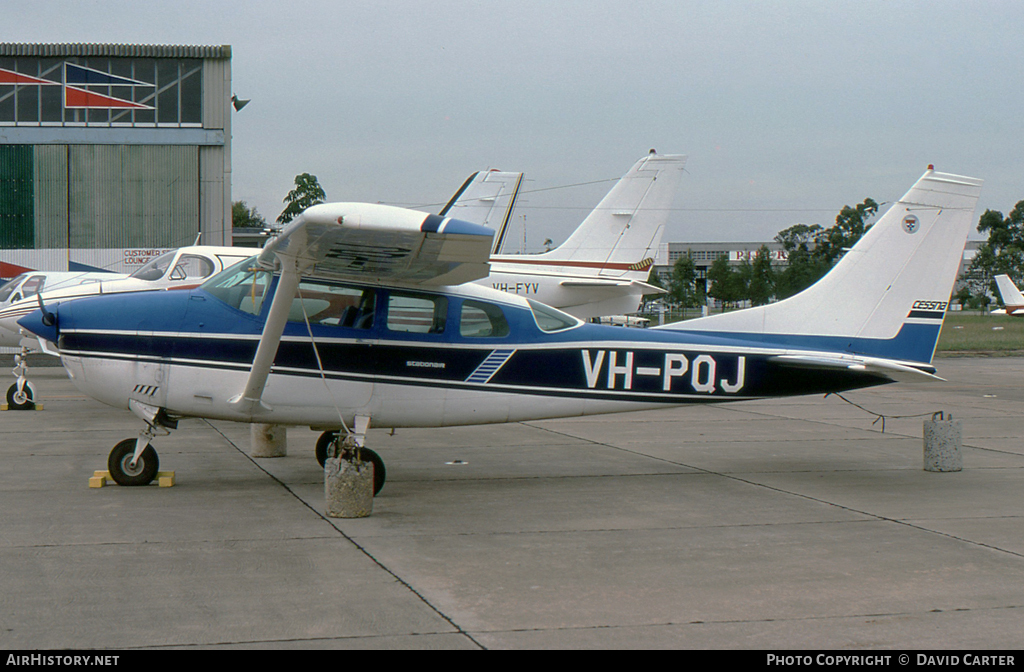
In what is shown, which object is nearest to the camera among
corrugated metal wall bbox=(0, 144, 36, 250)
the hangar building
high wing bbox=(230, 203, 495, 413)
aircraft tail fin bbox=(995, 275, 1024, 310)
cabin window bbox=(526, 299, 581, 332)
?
high wing bbox=(230, 203, 495, 413)

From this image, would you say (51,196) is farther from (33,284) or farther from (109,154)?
(33,284)

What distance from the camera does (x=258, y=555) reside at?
585cm

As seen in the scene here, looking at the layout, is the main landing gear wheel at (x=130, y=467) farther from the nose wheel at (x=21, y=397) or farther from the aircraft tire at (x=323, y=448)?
the nose wheel at (x=21, y=397)

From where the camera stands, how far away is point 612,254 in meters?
19.3

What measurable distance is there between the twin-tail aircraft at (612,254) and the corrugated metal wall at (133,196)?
49.1 ft

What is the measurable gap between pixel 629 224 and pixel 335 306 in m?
12.2

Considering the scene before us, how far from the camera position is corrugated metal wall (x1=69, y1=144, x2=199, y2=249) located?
97.2 feet

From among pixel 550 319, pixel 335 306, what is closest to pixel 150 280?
pixel 335 306

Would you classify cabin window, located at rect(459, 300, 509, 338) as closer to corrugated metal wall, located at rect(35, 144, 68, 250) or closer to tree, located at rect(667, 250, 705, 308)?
corrugated metal wall, located at rect(35, 144, 68, 250)

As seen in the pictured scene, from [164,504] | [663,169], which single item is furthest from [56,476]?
[663,169]

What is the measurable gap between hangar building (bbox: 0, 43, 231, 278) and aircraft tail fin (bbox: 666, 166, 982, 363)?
78.4 feet

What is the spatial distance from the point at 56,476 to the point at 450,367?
4.00 metres

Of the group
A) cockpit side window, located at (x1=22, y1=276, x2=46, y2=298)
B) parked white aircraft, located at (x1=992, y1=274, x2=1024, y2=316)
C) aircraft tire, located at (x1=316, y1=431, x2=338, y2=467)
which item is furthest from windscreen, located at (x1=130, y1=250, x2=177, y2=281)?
parked white aircraft, located at (x1=992, y1=274, x2=1024, y2=316)

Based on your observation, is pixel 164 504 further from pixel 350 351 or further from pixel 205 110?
pixel 205 110
